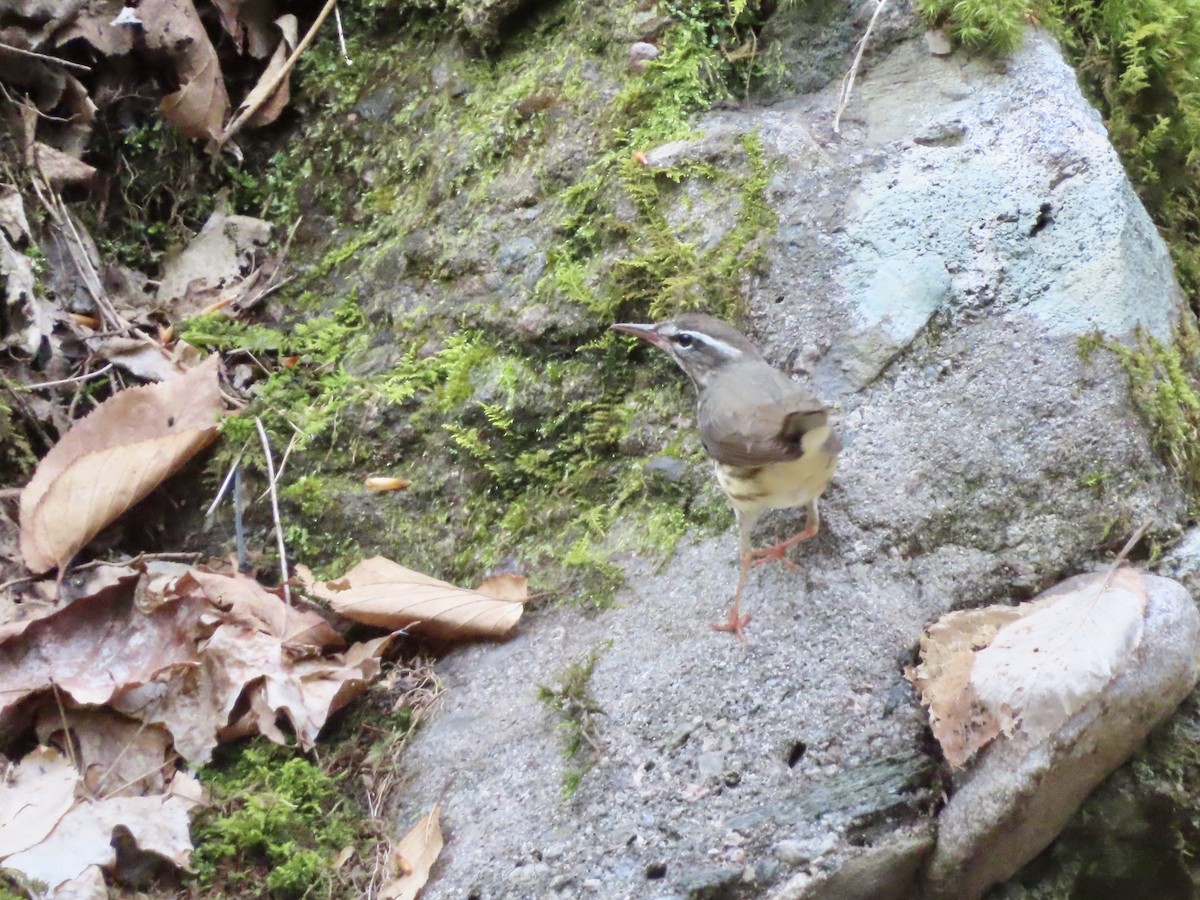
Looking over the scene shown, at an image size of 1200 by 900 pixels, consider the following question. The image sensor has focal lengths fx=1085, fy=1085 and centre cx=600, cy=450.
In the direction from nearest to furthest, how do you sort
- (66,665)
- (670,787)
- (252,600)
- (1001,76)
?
(670,787), (66,665), (252,600), (1001,76)

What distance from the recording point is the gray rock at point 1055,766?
9.29ft

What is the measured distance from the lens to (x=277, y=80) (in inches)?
194

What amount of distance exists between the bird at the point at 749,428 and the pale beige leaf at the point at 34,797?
77.8 inches

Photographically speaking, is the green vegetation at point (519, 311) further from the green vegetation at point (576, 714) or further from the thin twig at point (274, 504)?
the green vegetation at point (576, 714)

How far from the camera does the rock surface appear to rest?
300 cm

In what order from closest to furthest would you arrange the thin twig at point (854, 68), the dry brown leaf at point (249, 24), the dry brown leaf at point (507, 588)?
the dry brown leaf at point (507, 588), the thin twig at point (854, 68), the dry brown leaf at point (249, 24)

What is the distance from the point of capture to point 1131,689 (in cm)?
285

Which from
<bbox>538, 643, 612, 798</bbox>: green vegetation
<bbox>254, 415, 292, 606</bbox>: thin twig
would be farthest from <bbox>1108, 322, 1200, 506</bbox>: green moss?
<bbox>254, 415, 292, 606</bbox>: thin twig

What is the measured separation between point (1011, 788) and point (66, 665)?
2.79m

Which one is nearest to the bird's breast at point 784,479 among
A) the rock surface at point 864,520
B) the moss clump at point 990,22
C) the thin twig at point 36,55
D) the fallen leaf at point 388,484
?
the rock surface at point 864,520

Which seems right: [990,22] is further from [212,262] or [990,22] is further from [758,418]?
[212,262]

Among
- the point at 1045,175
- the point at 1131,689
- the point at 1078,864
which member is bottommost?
the point at 1078,864

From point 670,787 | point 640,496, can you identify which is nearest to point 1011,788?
point 670,787

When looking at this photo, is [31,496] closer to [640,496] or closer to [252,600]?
[252,600]
